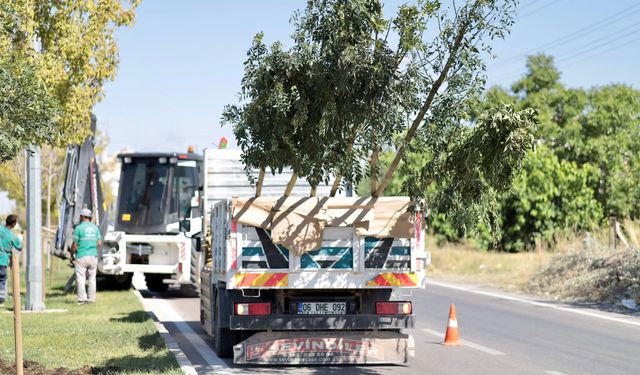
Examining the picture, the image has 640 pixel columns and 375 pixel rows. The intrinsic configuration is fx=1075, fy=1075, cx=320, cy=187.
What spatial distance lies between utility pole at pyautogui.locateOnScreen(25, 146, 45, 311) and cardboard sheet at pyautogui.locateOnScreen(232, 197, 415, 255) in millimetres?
7614

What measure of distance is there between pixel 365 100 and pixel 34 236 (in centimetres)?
978

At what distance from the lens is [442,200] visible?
10773mm

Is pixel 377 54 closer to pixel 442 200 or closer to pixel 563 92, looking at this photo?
pixel 442 200

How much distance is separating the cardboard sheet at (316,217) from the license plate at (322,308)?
30.6 inches

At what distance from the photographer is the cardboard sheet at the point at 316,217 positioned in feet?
37.3

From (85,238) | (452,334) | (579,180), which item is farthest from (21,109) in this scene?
(579,180)

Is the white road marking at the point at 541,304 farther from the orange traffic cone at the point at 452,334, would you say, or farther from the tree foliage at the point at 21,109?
the tree foliage at the point at 21,109

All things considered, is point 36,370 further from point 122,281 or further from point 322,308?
point 122,281

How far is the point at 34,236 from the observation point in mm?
18234

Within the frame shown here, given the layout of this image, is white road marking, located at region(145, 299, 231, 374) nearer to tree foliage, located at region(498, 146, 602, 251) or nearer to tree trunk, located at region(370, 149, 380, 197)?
tree trunk, located at region(370, 149, 380, 197)

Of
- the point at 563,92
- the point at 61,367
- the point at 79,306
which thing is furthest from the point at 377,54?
the point at 563,92

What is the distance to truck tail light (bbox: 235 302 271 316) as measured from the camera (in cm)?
Result: 1177

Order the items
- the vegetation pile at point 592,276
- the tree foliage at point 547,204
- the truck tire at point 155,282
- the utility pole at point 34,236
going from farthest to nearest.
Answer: the tree foliage at point 547,204
the truck tire at point 155,282
the vegetation pile at point 592,276
the utility pole at point 34,236

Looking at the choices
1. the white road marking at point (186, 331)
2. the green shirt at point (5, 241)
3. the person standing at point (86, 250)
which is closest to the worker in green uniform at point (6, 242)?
the green shirt at point (5, 241)
